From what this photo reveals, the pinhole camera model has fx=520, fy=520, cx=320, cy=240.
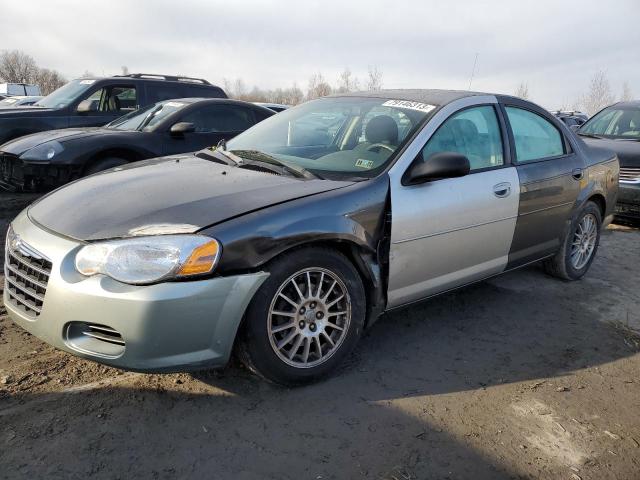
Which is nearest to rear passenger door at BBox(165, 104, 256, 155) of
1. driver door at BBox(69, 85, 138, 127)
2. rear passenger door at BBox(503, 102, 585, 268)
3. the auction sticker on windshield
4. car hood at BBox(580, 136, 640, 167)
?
driver door at BBox(69, 85, 138, 127)

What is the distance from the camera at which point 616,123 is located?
8.18 m

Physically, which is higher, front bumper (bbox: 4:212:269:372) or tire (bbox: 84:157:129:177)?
front bumper (bbox: 4:212:269:372)

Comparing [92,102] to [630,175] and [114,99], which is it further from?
[630,175]

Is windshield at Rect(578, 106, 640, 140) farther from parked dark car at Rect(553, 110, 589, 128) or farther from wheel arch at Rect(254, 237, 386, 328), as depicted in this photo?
wheel arch at Rect(254, 237, 386, 328)

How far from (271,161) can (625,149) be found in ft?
19.6

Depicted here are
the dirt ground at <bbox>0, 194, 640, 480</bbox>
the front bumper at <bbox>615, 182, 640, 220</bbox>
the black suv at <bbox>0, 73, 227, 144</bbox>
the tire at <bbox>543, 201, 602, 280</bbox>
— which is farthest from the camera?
the black suv at <bbox>0, 73, 227, 144</bbox>

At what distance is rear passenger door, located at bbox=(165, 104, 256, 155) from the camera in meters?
6.71

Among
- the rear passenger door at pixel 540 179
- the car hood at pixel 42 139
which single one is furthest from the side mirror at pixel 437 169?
the car hood at pixel 42 139

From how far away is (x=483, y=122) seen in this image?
12.3ft

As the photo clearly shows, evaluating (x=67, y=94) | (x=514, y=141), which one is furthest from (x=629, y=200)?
(x=67, y=94)

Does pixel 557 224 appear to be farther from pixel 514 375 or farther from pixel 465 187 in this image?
pixel 514 375

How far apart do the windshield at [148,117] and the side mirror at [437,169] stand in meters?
4.53

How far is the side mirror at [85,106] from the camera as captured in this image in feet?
25.6

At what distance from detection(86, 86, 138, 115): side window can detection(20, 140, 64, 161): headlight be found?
204cm
